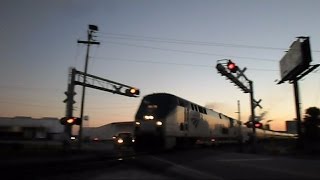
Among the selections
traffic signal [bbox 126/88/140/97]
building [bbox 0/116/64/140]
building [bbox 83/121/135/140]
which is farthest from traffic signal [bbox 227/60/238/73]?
building [bbox 83/121/135/140]

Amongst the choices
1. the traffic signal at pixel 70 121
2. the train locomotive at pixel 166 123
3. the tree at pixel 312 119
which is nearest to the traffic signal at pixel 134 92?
the train locomotive at pixel 166 123

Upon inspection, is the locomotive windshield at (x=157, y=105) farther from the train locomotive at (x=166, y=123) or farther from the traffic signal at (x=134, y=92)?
the traffic signal at (x=134, y=92)

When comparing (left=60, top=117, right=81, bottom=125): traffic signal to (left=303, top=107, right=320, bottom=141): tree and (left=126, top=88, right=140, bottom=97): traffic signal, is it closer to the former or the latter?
(left=126, top=88, right=140, bottom=97): traffic signal

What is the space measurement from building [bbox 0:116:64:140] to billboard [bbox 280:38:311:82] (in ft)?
204

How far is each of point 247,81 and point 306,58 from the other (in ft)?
19.6

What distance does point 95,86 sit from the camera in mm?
39531

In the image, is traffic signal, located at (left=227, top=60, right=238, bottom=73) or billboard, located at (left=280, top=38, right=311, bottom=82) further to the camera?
billboard, located at (left=280, top=38, right=311, bottom=82)

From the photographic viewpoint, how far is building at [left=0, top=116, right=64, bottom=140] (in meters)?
90.1

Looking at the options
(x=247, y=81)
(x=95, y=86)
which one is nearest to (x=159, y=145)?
(x=247, y=81)

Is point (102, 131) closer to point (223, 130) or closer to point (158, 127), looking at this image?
point (223, 130)

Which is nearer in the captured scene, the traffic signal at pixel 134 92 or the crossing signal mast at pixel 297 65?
the crossing signal mast at pixel 297 65

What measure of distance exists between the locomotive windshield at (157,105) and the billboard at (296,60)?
45.0 feet

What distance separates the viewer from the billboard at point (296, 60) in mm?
34531

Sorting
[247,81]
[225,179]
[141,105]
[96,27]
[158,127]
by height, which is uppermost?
[96,27]
